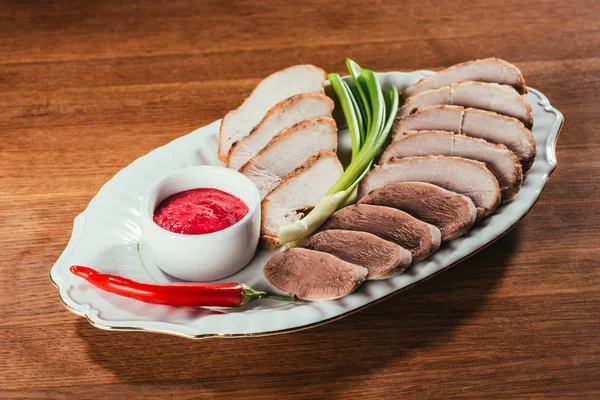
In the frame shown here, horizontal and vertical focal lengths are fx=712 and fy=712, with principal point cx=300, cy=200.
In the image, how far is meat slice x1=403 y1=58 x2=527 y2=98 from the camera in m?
3.24

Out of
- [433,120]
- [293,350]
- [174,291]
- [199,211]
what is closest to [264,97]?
[433,120]

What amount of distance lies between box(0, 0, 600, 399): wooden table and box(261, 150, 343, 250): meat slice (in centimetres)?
53

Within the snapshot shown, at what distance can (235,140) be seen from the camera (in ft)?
10.7

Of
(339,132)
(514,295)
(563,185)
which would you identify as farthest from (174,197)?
(563,185)

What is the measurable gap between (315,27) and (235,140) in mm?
1636

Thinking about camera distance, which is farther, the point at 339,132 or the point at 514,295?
the point at 339,132

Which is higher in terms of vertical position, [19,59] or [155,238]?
[155,238]

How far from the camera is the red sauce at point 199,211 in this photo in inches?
102

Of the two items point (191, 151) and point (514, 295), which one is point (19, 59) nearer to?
point (191, 151)

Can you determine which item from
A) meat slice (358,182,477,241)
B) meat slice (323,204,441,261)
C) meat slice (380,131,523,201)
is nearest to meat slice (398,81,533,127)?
meat slice (380,131,523,201)

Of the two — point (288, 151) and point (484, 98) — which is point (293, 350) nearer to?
point (288, 151)

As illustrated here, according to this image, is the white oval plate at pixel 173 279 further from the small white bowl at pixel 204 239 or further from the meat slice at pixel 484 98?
the meat slice at pixel 484 98

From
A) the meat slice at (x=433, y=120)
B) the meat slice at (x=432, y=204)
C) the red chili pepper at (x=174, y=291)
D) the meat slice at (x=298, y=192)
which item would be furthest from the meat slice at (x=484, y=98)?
the red chili pepper at (x=174, y=291)

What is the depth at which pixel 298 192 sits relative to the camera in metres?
2.90
